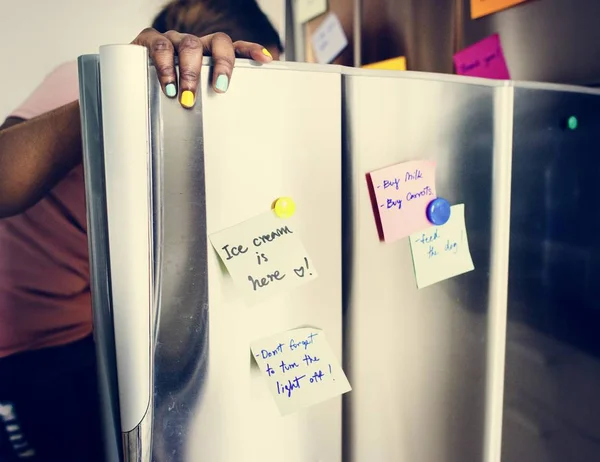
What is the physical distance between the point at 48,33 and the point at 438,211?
1.02 meters

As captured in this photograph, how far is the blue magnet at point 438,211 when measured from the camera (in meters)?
0.73

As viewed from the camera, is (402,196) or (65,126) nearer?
(402,196)

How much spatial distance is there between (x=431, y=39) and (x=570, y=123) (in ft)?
1.59

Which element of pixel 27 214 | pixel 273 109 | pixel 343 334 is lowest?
pixel 343 334

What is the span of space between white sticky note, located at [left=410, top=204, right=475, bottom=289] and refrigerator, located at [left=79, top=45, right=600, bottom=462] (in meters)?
0.01

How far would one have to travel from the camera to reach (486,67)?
3.66ft

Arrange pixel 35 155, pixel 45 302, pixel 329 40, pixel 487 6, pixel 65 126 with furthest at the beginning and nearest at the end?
pixel 329 40, pixel 45 302, pixel 487 6, pixel 35 155, pixel 65 126

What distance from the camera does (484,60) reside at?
3.68ft

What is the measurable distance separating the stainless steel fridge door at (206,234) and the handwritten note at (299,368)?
0.01 metres

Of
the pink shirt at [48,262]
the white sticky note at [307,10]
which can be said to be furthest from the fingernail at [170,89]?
the white sticky note at [307,10]

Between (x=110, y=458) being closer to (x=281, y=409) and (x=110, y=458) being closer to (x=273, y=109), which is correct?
(x=281, y=409)

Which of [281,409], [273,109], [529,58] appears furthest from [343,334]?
[529,58]

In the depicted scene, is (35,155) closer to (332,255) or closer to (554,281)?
(332,255)

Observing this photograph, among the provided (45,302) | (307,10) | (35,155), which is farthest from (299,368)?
(307,10)
